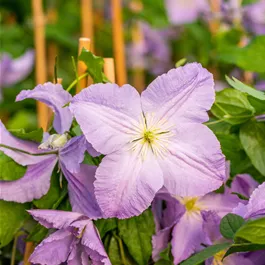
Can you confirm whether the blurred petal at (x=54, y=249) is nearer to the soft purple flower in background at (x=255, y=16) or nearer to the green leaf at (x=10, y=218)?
the green leaf at (x=10, y=218)

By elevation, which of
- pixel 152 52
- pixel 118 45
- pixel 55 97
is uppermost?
pixel 55 97

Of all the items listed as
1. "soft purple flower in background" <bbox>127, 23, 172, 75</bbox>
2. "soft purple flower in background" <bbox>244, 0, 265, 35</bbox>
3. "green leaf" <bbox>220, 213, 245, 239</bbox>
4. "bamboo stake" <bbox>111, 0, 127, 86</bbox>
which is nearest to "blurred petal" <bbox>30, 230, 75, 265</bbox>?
"green leaf" <bbox>220, 213, 245, 239</bbox>

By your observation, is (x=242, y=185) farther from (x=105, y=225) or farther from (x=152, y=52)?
(x=152, y=52)

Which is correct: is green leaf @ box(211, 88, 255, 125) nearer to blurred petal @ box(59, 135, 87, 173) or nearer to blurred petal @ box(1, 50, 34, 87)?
blurred petal @ box(59, 135, 87, 173)

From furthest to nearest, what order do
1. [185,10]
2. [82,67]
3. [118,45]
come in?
1. [185,10]
2. [118,45]
3. [82,67]

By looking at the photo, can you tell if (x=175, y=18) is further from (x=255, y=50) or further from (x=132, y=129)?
(x=132, y=129)

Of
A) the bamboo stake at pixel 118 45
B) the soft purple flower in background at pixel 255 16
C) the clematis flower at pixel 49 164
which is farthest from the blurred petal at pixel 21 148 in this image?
the soft purple flower in background at pixel 255 16

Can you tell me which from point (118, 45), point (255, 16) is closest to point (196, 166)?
point (118, 45)

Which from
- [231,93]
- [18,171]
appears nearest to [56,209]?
[18,171]
